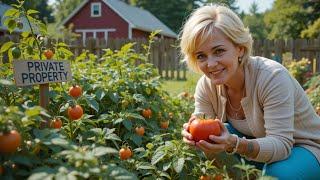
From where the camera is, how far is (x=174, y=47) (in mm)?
11445

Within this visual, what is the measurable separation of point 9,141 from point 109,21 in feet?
101

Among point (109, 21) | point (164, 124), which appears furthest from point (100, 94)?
point (109, 21)

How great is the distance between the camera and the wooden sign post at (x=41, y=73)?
7.43 ft

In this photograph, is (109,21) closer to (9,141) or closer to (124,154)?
(124,154)

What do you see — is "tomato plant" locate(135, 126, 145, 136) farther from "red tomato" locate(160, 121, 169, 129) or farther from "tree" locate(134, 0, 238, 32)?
"tree" locate(134, 0, 238, 32)

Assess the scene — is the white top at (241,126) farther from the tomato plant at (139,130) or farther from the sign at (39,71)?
the sign at (39,71)

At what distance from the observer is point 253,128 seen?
9.41ft

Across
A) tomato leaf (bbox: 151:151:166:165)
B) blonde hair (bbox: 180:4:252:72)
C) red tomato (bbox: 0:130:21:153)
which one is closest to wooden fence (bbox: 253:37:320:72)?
blonde hair (bbox: 180:4:252:72)

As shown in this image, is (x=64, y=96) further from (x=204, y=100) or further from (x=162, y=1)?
(x=162, y=1)

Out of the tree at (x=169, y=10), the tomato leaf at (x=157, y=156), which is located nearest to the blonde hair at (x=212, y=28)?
the tomato leaf at (x=157, y=156)

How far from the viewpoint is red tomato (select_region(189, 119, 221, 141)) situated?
233 centimetres

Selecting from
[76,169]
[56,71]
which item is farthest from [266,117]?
[76,169]

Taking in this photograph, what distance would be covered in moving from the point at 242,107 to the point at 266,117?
10.9 inches

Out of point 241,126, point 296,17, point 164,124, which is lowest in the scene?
point 164,124
